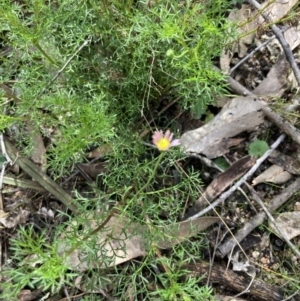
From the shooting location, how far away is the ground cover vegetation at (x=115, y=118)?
1.88m

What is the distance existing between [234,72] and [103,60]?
29.7 inches

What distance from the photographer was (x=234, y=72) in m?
2.63

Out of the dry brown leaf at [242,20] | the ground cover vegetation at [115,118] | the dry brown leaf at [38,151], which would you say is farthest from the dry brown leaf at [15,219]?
the dry brown leaf at [242,20]

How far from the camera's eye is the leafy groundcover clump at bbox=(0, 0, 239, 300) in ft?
6.07

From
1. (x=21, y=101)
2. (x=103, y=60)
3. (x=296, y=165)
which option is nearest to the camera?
(x=21, y=101)

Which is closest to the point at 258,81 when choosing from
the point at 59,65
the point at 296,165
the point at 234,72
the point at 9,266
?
the point at 234,72

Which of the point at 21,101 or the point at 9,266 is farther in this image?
the point at 9,266

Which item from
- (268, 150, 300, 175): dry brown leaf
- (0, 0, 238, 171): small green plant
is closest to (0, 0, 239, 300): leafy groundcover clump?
(0, 0, 238, 171): small green plant

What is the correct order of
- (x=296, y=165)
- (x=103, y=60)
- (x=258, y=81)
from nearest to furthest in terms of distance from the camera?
(x=103, y=60) → (x=296, y=165) → (x=258, y=81)

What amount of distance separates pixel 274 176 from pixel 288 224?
246 mm

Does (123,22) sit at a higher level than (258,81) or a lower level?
higher

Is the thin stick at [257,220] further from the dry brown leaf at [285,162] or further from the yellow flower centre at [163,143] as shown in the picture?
the yellow flower centre at [163,143]

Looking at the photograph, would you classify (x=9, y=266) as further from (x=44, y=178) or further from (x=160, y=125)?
(x=160, y=125)

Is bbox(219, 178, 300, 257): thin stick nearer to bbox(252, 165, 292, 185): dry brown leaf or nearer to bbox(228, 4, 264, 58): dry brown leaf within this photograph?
bbox(252, 165, 292, 185): dry brown leaf
